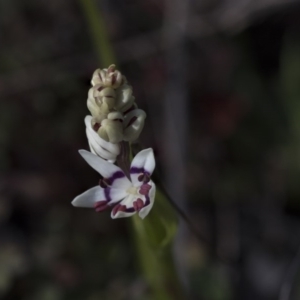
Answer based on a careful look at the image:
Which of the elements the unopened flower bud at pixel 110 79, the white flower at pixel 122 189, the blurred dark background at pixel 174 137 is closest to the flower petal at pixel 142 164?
the white flower at pixel 122 189

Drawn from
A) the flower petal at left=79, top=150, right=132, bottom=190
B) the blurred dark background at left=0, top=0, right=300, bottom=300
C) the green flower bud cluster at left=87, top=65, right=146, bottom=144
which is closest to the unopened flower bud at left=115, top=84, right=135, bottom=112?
the green flower bud cluster at left=87, top=65, right=146, bottom=144

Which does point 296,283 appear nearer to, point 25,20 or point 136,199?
point 136,199

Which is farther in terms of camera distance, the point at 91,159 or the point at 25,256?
the point at 25,256

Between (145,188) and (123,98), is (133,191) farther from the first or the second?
(123,98)

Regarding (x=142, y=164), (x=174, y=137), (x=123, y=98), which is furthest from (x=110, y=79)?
(x=174, y=137)

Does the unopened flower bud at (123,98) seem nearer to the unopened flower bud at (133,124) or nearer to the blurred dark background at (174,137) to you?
the unopened flower bud at (133,124)

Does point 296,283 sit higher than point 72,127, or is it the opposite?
point 72,127

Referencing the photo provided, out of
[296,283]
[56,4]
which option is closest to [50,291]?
[296,283]
